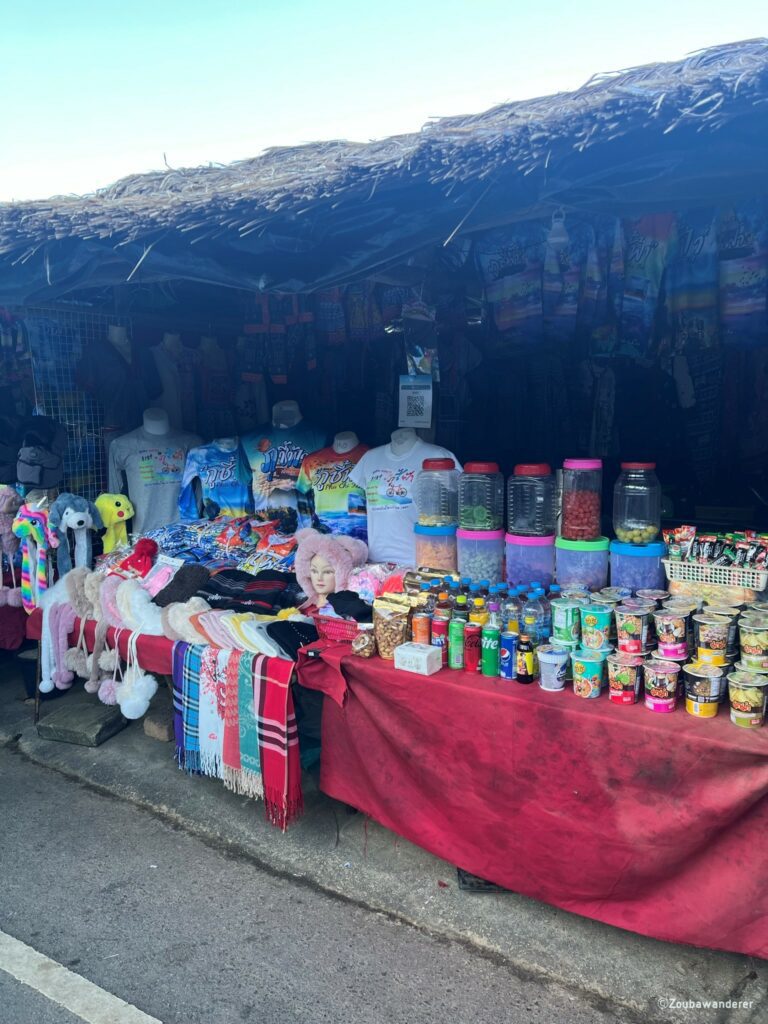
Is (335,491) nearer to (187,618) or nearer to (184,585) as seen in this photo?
(184,585)

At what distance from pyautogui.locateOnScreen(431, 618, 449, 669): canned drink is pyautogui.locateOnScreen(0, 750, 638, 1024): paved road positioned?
3.19 feet

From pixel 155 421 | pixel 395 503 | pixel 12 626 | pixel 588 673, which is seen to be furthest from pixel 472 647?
pixel 12 626

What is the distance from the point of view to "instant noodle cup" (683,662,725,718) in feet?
6.73

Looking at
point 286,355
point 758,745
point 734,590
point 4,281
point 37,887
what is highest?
point 4,281

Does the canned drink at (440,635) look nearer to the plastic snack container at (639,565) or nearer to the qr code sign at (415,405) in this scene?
the plastic snack container at (639,565)

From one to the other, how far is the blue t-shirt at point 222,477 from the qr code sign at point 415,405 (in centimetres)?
123

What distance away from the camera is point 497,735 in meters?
2.31

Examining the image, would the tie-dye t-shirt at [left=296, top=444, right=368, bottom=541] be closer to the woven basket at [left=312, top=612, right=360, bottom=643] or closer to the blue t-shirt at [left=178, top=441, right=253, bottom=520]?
the blue t-shirt at [left=178, top=441, right=253, bottom=520]

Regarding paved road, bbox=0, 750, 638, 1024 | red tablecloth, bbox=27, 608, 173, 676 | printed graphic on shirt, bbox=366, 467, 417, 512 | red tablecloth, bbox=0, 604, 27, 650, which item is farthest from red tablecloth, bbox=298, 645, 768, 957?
red tablecloth, bbox=0, 604, 27, 650

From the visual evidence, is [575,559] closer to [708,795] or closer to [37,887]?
[708,795]

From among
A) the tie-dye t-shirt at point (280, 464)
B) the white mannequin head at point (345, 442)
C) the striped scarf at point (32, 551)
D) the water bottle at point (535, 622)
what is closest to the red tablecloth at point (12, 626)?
the striped scarf at point (32, 551)

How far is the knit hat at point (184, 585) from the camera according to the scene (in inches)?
134

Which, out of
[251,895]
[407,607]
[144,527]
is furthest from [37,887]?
[144,527]

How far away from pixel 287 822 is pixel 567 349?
3240 millimetres
